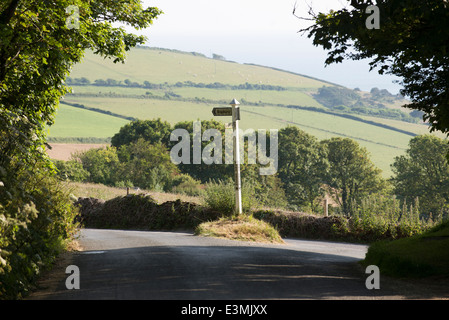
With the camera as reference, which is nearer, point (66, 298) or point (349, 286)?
point (66, 298)

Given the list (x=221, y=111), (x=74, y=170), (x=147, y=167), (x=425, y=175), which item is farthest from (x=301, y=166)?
(x=221, y=111)

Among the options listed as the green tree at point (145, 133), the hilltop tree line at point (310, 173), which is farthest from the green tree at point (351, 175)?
the green tree at point (145, 133)

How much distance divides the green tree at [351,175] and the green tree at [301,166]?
1.89 m

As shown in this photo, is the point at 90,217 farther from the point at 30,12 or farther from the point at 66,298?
the point at 66,298

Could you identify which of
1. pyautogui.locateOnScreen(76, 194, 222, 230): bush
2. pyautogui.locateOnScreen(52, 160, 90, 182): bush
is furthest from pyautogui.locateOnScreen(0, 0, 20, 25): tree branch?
pyautogui.locateOnScreen(52, 160, 90, 182): bush

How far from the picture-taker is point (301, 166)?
269ft

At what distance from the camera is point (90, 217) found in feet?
102

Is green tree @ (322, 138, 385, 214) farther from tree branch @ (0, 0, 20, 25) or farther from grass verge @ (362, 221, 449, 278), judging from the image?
tree branch @ (0, 0, 20, 25)

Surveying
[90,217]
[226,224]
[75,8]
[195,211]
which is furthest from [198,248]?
[90,217]

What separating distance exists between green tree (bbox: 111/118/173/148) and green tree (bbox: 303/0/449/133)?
81.5 m

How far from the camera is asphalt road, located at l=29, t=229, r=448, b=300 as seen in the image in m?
8.05

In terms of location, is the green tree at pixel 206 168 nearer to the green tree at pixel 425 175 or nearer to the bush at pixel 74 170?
the bush at pixel 74 170

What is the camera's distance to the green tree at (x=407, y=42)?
9852mm
